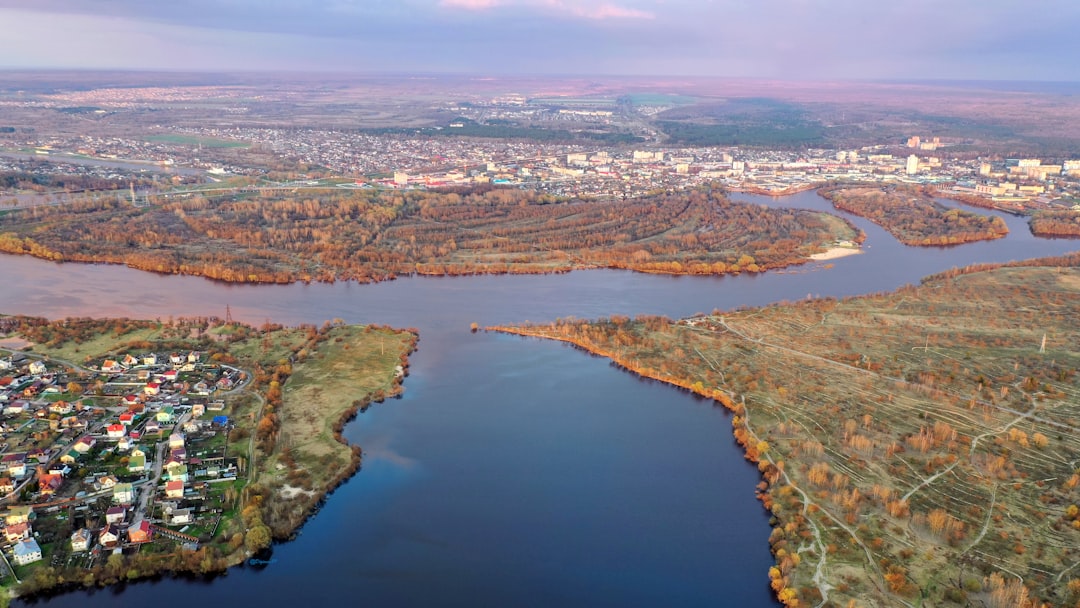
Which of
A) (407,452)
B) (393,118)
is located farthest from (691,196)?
(393,118)

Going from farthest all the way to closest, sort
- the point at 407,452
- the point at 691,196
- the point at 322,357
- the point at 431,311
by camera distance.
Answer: the point at 691,196, the point at 431,311, the point at 322,357, the point at 407,452

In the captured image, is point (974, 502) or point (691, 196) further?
point (691, 196)

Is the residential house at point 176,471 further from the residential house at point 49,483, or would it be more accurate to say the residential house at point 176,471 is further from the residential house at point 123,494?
the residential house at point 49,483

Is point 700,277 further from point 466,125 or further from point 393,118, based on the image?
point 393,118

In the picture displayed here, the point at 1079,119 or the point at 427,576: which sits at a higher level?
the point at 1079,119

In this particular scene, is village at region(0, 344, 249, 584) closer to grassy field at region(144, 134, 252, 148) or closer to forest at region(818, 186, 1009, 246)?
forest at region(818, 186, 1009, 246)

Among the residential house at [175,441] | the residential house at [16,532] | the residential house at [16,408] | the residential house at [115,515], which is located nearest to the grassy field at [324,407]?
the residential house at [175,441]

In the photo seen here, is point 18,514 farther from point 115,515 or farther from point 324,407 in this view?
point 324,407

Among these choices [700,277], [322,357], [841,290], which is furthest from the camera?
[700,277]
